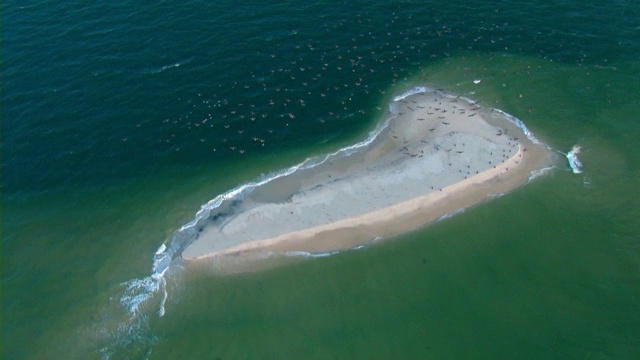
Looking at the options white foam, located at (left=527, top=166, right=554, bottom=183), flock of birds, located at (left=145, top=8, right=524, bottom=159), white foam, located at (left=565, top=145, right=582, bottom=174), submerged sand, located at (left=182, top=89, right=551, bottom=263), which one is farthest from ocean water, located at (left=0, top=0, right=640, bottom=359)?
submerged sand, located at (left=182, top=89, right=551, bottom=263)

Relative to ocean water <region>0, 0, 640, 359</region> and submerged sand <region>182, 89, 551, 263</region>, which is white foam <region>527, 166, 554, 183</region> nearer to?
submerged sand <region>182, 89, 551, 263</region>

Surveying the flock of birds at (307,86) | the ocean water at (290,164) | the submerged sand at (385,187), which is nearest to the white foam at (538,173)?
the submerged sand at (385,187)

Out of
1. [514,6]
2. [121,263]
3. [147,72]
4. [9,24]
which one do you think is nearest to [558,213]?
[514,6]

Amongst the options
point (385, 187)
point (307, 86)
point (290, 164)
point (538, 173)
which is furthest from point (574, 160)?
point (307, 86)

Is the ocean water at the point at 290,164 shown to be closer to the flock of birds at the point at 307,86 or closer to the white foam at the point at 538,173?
the flock of birds at the point at 307,86

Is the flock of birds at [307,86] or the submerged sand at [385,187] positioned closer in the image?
the submerged sand at [385,187]

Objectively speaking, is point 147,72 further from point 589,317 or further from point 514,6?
point 589,317
